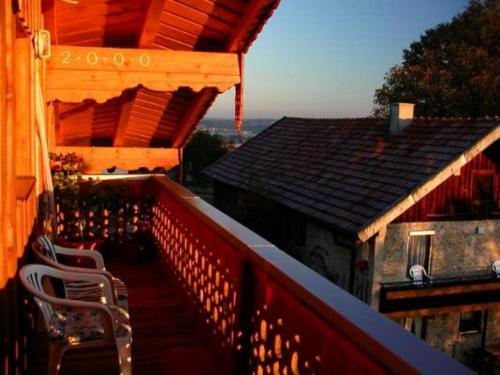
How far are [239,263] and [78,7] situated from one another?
14.6 ft

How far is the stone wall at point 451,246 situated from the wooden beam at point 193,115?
20.0 ft

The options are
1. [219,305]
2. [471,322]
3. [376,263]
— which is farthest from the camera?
[471,322]

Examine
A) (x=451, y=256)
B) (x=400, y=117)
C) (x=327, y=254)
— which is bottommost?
(x=327, y=254)

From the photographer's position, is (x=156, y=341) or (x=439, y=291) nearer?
(x=156, y=341)

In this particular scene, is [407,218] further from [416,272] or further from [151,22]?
[151,22]

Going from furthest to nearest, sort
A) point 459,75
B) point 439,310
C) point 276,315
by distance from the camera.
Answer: point 459,75
point 439,310
point 276,315

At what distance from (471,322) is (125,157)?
1134 cm

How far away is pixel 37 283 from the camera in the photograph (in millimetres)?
3080

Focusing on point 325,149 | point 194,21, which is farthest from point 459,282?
point 194,21

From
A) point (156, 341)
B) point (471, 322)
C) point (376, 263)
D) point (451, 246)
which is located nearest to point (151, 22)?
point (156, 341)

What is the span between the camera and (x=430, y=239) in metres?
14.9

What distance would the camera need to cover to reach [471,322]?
52.9 feet

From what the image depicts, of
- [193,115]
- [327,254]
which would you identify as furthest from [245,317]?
[327,254]

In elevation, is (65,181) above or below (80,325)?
above
